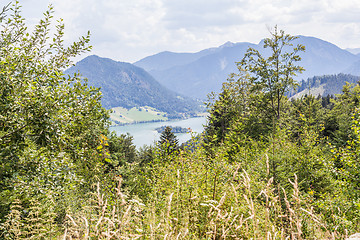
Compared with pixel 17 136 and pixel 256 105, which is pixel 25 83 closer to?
pixel 17 136

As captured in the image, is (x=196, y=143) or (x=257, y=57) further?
(x=257, y=57)

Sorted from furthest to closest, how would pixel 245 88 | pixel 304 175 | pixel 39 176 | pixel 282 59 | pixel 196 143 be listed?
pixel 245 88, pixel 282 59, pixel 304 175, pixel 196 143, pixel 39 176

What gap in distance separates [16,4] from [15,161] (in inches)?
178

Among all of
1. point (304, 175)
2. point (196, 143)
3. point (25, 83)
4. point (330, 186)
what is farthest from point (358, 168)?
point (25, 83)

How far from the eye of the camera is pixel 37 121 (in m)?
5.20

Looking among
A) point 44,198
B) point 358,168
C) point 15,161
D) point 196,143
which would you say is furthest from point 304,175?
point 15,161

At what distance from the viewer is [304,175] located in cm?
1062

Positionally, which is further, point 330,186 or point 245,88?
point 245,88

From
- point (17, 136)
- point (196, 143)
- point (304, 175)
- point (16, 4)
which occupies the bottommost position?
point (304, 175)

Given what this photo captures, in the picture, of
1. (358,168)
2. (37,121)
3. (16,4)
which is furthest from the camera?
(358,168)

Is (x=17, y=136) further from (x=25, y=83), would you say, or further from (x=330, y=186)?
(x=330, y=186)

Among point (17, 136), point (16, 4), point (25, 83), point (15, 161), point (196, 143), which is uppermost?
point (16, 4)

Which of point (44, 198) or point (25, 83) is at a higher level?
point (25, 83)

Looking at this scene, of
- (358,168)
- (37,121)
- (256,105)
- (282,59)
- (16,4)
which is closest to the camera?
(37,121)
